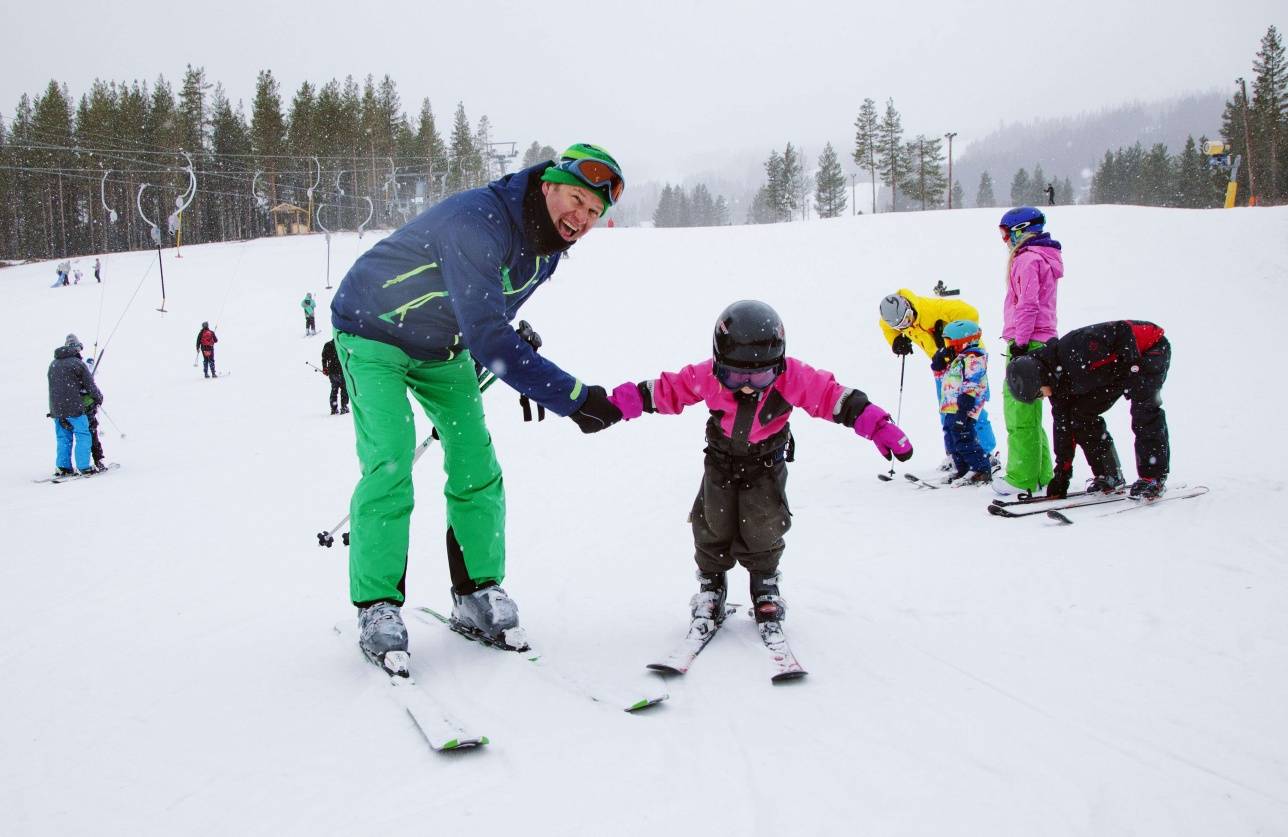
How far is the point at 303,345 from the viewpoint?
23.7m

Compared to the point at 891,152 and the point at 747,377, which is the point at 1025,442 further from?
the point at 891,152

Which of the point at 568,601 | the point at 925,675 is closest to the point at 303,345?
the point at 568,601

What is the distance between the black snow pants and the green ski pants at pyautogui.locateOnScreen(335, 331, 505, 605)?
98cm

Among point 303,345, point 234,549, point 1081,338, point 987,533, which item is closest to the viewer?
point 987,533

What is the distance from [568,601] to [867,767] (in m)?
2.18

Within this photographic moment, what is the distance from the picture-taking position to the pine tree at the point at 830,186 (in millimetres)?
74500

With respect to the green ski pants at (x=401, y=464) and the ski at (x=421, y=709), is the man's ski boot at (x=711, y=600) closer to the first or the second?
the green ski pants at (x=401, y=464)

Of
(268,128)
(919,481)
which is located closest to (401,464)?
(919,481)

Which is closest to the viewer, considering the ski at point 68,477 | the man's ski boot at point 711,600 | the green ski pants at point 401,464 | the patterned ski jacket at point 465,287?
the patterned ski jacket at point 465,287

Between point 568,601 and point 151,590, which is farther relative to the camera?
point 151,590

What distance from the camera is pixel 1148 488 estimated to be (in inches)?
201

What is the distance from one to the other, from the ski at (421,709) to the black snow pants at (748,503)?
4.60 ft

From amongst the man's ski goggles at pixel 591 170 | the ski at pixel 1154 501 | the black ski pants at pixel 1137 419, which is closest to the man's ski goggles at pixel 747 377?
the man's ski goggles at pixel 591 170

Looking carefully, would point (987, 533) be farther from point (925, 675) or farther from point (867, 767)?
point (867, 767)
